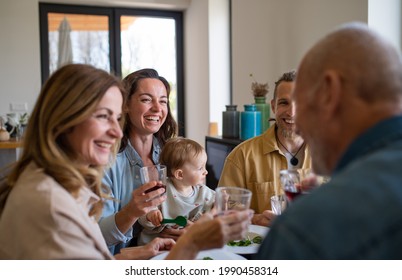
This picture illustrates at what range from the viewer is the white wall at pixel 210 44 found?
10.8 ft

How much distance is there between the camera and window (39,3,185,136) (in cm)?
511

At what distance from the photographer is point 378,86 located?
0.77 meters

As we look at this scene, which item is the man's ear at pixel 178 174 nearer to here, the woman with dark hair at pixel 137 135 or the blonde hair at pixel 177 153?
the blonde hair at pixel 177 153

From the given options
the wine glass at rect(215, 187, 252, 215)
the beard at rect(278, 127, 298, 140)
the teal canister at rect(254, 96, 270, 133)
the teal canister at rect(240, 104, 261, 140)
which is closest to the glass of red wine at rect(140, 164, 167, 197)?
the wine glass at rect(215, 187, 252, 215)

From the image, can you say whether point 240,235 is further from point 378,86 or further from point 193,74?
point 193,74

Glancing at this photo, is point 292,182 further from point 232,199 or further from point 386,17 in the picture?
point 386,17

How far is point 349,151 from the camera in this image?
30.1 inches

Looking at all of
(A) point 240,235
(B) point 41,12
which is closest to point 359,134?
(A) point 240,235

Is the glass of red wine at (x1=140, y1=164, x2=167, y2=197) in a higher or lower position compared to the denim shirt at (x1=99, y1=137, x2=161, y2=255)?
higher

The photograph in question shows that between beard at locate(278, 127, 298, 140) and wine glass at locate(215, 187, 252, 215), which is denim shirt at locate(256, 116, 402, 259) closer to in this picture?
wine glass at locate(215, 187, 252, 215)

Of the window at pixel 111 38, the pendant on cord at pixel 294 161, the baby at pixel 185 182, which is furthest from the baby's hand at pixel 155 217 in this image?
the window at pixel 111 38

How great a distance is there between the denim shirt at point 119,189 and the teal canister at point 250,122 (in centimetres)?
143

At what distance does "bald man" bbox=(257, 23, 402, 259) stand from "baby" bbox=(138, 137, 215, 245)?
39.3 inches

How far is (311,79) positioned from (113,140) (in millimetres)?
666
